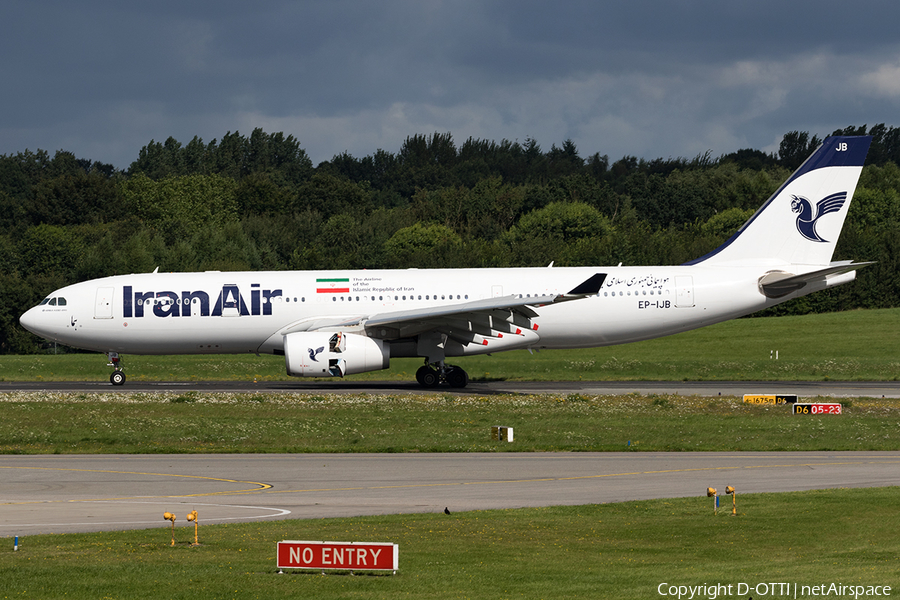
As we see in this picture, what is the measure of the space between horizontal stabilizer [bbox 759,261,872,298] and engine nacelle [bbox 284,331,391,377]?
1574cm

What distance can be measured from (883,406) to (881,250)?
204 feet

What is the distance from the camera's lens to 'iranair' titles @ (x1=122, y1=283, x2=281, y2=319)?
38.6 metres

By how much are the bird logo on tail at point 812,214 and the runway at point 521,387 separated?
622 cm

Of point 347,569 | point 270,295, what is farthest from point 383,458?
point 270,295

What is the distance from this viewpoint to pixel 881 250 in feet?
293

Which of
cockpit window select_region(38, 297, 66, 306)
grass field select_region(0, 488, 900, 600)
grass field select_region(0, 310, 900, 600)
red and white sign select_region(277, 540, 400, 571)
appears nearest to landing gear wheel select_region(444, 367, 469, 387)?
grass field select_region(0, 310, 900, 600)

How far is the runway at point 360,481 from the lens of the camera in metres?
17.0

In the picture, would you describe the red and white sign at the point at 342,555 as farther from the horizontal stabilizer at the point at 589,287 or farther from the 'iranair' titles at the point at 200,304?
the 'iranair' titles at the point at 200,304

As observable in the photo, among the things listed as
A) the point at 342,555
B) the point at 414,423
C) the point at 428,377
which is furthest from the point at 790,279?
the point at 342,555

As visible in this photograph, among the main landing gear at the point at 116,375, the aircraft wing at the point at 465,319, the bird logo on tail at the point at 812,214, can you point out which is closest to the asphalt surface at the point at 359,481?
the aircraft wing at the point at 465,319

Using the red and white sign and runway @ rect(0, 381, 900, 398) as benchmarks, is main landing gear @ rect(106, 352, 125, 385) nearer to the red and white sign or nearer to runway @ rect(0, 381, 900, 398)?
runway @ rect(0, 381, 900, 398)

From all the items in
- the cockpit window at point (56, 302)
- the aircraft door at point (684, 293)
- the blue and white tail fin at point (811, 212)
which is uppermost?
the blue and white tail fin at point (811, 212)

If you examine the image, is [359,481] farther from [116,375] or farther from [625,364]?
A: [625,364]

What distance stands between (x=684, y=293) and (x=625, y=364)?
12349 mm
